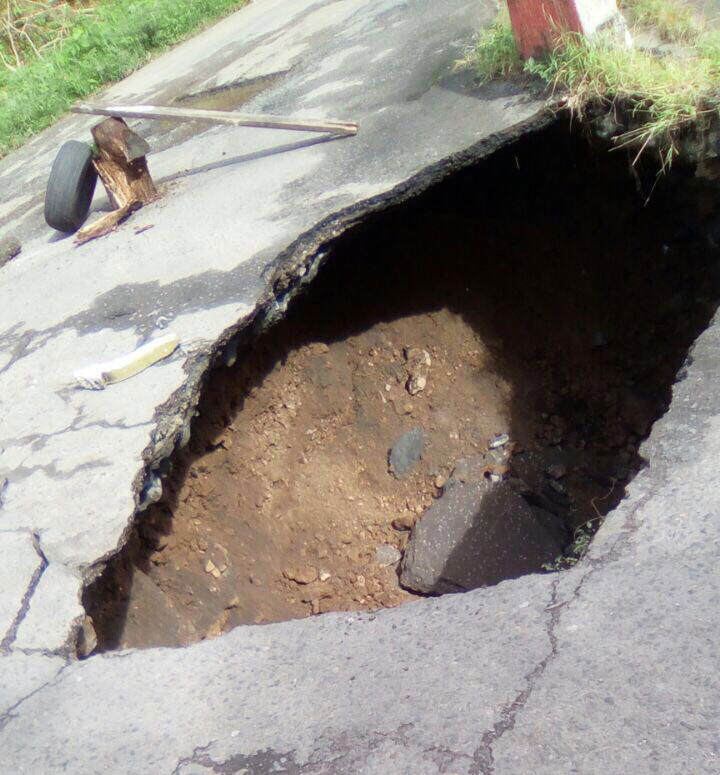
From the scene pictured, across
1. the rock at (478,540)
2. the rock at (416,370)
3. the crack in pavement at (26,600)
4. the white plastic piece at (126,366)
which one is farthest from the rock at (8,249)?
the rock at (478,540)

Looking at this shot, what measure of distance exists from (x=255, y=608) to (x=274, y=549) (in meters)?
0.41

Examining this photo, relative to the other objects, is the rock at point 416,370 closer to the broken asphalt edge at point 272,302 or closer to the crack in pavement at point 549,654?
the broken asphalt edge at point 272,302

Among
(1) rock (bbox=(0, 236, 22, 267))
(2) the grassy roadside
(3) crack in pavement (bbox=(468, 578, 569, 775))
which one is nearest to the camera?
(3) crack in pavement (bbox=(468, 578, 569, 775))

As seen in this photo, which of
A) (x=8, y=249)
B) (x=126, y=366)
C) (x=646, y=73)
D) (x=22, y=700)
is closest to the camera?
(x=22, y=700)

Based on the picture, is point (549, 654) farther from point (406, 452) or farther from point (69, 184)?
point (69, 184)

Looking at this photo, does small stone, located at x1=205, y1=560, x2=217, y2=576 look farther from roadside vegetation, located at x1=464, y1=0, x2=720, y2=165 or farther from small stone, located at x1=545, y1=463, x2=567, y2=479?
roadside vegetation, located at x1=464, y1=0, x2=720, y2=165

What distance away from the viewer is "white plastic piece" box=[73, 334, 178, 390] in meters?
3.15

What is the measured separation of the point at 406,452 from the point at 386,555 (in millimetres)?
698

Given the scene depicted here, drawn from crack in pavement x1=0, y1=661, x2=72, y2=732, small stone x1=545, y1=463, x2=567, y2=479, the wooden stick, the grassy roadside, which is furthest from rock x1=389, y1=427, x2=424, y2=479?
the grassy roadside

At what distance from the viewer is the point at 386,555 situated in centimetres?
434

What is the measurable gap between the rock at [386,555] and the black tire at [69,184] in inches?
104

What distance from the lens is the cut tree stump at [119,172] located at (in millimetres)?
4441

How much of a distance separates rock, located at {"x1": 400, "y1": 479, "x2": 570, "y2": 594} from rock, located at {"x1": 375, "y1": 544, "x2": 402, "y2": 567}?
0.26ft

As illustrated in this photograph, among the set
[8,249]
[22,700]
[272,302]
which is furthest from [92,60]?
[22,700]
